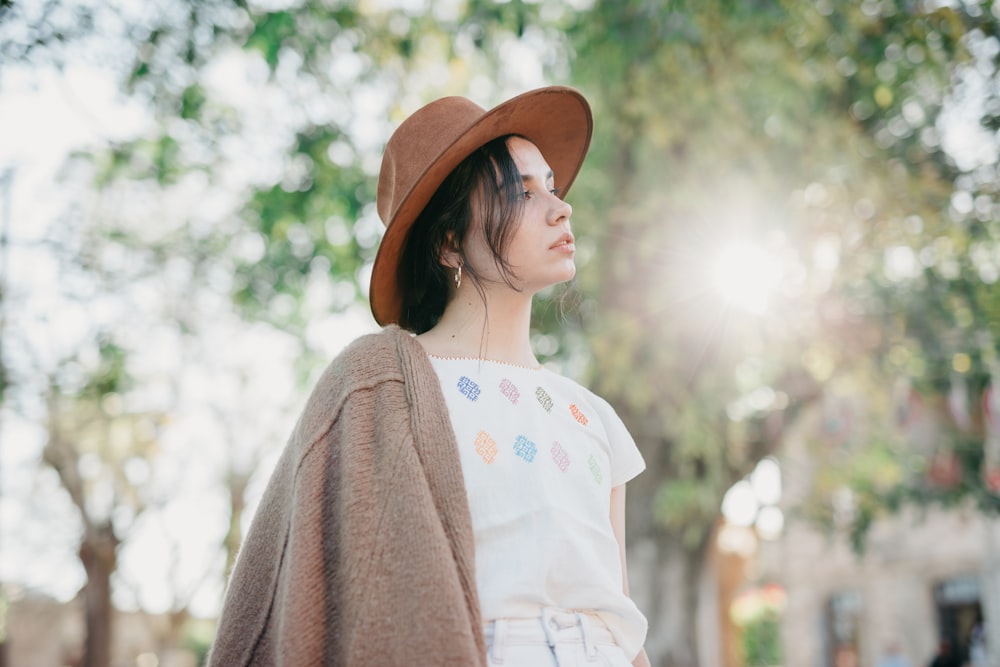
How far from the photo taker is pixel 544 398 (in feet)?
6.52

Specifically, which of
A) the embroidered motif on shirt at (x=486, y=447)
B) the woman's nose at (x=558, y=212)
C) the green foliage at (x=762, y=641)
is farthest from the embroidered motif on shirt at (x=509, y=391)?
the green foliage at (x=762, y=641)

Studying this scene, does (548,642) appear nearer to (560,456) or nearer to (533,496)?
(533,496)

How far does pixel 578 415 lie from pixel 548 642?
519 millimetres

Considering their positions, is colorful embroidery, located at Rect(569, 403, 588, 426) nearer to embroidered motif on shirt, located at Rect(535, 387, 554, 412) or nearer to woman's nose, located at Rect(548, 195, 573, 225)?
embroidered motif on shirt, located at Rect(535, 387, 554, 412)

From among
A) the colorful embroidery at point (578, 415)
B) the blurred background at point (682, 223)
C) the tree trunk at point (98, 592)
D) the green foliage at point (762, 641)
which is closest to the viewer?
the colorful embroidery at point (578, 415)

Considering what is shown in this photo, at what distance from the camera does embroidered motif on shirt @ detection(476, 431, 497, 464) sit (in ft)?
5.87

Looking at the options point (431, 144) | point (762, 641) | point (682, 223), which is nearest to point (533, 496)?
point (431, 144)

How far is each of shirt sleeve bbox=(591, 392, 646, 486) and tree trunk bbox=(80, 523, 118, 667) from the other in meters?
14.5

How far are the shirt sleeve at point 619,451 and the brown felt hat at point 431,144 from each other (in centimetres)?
54

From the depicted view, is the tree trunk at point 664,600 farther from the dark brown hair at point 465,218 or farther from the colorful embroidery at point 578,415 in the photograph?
the dark brown hair at point 465,218

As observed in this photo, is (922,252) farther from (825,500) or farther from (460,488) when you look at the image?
(460,488)

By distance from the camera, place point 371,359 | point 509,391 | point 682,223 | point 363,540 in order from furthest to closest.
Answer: point 682,223, point 509,391, point 371,359, point 363,540

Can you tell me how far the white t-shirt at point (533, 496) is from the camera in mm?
1715

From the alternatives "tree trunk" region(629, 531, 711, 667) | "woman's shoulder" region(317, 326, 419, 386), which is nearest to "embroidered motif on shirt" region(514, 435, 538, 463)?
"woman's shoulder" region(317, 326, 419, 386)
